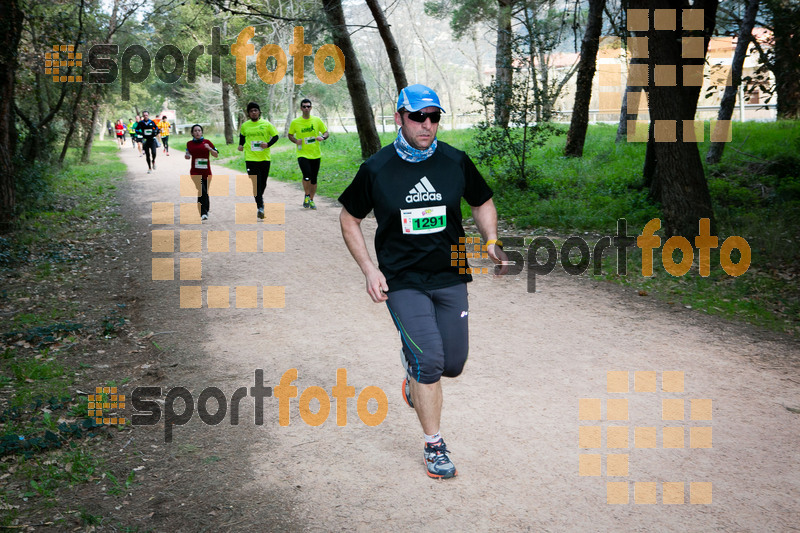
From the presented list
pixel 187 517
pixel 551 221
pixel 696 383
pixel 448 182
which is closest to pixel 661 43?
pixel 551 221

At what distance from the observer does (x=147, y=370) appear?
6320 millimetres

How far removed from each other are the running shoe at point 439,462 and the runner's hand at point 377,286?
999 mm

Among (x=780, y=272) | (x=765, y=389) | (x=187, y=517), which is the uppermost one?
(x=780, y=272)

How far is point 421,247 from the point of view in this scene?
4.24m

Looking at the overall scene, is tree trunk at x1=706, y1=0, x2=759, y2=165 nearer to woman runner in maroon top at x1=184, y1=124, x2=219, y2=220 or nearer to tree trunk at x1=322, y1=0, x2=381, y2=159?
tree trunk at x1=322, y1=0, x2=381, y2=159

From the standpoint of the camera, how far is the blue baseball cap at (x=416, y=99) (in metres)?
4.08

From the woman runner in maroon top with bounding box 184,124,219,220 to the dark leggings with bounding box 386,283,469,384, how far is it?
10425 mm

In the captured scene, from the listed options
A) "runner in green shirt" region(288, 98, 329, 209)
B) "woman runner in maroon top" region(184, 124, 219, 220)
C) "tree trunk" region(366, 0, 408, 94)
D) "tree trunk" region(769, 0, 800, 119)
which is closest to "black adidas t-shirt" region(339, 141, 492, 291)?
"tree trunk" region(769, 0, 800, 119)

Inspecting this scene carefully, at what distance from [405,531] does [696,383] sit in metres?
3.18

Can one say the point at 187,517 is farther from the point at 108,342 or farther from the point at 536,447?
the point at 108,342

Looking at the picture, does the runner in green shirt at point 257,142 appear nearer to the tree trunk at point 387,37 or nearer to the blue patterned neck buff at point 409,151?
the tree trunk at point 387,37

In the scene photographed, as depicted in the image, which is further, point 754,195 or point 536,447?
point 754,195

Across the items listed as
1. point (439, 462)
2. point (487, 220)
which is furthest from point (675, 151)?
point (439, 462)

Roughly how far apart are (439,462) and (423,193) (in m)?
1.69
